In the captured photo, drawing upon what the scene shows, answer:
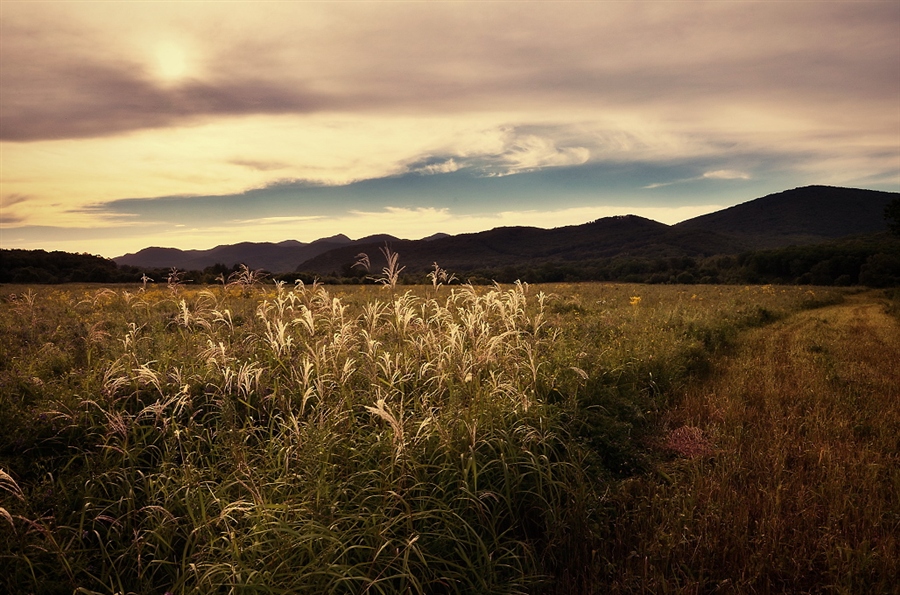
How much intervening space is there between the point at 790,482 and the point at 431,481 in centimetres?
385

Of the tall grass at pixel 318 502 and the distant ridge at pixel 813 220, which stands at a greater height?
the distant ridge at pixel 813 220

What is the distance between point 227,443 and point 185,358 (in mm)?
3240

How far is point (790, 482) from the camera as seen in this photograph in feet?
16.0

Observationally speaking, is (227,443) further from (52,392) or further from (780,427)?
(780,427)

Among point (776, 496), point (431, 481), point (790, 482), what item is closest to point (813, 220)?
point (790, 482)

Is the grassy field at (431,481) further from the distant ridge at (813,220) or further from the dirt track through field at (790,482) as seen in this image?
the distant ridge at (813,220)

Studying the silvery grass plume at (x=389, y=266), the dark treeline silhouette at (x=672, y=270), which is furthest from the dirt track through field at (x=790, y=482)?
the dark treeline silhouette at (x=672, y=270)

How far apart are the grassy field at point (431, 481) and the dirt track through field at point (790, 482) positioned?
0.03m

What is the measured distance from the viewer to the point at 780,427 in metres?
6.37

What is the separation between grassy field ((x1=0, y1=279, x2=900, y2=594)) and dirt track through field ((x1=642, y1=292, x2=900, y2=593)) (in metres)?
0.03

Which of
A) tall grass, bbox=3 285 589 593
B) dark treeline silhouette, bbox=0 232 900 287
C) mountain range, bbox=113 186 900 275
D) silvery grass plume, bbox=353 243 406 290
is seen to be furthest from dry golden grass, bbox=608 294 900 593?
mountain range, bbox=113 186 900 275

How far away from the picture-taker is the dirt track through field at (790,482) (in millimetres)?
3686

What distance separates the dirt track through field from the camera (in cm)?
369

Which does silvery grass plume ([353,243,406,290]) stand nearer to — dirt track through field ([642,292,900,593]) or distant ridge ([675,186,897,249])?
dirt track through field ([642,292,900,593])
